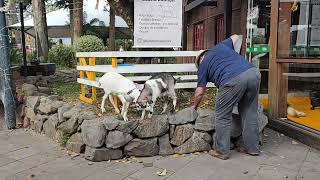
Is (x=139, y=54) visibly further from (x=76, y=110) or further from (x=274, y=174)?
(x=274, y=174)

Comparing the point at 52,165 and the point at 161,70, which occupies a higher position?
the point at 161,70

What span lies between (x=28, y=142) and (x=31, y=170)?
4.37 feet

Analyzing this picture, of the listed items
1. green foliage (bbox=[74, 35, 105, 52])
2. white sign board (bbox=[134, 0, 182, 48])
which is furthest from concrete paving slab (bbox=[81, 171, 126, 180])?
green foliage (bbox=[74, 35, 105, 52])

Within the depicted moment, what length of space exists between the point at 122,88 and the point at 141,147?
87 centimetres

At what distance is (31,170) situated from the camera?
14.2 feet

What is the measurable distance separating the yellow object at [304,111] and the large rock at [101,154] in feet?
9.07

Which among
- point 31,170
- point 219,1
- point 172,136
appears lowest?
point 31,170

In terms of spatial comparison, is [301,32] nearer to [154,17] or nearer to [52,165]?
[154,17]

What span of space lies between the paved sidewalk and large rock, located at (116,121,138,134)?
1.35ft

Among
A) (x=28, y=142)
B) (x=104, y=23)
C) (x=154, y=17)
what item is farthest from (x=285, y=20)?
(x=104, y=23)

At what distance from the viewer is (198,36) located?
1187 centimetres

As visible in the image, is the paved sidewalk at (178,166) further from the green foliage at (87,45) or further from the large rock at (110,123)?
the green foliage at (87,45)

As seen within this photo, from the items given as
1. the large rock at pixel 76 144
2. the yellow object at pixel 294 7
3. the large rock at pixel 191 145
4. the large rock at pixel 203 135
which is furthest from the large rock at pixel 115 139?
the yellow object at pixel 294 7

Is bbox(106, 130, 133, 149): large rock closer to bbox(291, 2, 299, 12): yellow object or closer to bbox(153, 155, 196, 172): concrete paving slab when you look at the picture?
bbox(153, 155, 196, 172): concrete paving slab
